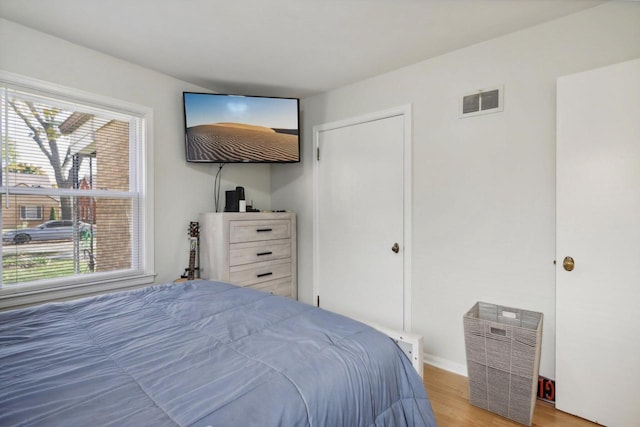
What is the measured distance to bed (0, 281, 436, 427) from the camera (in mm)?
781

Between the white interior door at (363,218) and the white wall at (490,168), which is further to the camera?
the white interior door at (363,218)

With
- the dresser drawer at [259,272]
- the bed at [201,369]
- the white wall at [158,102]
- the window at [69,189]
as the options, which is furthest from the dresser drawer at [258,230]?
the bed at [201,369]

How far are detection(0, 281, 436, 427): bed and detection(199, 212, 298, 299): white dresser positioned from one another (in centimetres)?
116

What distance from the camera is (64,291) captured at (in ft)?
7.30

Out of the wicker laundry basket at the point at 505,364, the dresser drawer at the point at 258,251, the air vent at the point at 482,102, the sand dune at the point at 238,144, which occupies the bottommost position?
the wicker laundry basket at the point at 505,364

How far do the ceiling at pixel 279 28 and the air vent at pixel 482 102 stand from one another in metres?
0.36

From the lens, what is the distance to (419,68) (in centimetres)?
256

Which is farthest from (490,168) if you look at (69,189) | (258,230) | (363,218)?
(69,189)

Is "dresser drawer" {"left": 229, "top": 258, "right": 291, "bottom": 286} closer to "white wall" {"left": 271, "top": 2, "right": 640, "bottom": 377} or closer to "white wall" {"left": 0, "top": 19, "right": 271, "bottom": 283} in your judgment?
"white wall" {"left": 0, "top": 19, "right": 271, "bottom": 283}

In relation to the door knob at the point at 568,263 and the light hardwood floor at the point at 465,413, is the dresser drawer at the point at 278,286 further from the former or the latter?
the door knob at the point at 568,263

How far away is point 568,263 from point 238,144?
8.69 ft

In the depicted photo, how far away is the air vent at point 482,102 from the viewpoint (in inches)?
85.5

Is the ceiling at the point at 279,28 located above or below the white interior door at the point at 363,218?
above

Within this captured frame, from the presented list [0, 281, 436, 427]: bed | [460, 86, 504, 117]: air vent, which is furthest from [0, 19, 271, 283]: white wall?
[460, 86, 504, 117]: air vent
